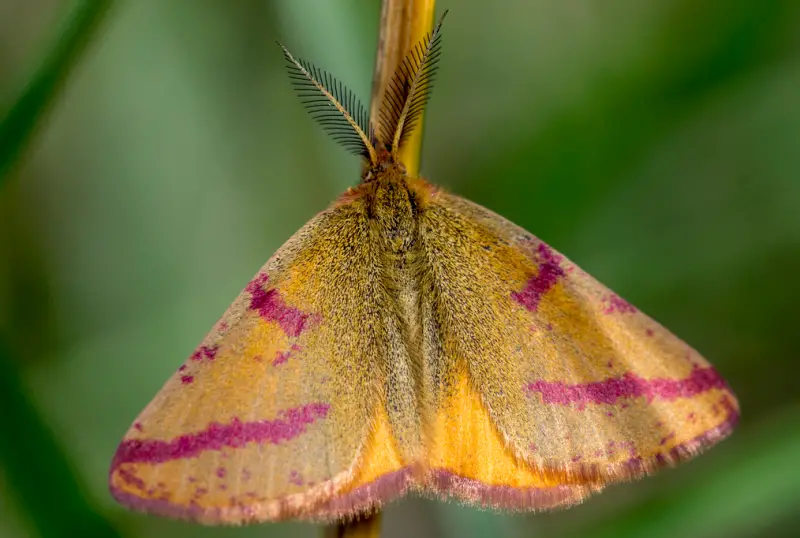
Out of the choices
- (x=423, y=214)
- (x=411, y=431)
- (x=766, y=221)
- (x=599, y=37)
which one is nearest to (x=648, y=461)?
(x=411, y=431)

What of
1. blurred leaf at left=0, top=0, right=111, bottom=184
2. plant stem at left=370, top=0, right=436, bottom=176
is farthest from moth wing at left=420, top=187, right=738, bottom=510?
blurred leaf at left=0, top=0, right=111, bottom=184

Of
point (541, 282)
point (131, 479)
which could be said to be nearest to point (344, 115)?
point (541, 282)

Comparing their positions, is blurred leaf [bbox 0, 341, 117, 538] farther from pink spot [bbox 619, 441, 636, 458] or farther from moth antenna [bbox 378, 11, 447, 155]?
pink spot [bbox 619, 441, 636, 458]

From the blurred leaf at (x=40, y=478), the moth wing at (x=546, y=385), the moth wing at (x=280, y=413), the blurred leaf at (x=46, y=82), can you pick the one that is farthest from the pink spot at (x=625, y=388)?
the blurred leaf at (x=46, y=82)

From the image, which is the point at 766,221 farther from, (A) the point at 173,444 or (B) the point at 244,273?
(A) the point at 173,444

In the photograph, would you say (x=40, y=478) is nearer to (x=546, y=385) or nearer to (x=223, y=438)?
(x=223, y=438)

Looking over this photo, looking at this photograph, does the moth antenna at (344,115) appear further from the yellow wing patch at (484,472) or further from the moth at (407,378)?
the yellow wing patch at (484,472)
